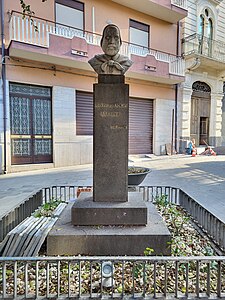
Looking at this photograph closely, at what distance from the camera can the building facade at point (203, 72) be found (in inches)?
518

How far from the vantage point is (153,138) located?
1252cm

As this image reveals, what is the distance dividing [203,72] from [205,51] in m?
1.14

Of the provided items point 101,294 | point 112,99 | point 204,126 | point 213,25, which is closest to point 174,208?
point 112,99

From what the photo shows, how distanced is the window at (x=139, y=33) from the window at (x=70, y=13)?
8.76 ft

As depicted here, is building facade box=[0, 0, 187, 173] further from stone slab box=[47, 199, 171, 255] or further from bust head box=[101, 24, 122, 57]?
stone slab box=[47, 199, 171, 255]

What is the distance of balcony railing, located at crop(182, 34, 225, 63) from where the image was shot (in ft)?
42.7

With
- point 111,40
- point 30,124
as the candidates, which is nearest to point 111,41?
point 111,40

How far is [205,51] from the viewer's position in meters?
13.8

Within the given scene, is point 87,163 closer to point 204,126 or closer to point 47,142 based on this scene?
point 47,142

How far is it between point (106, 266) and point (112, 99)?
1895mm

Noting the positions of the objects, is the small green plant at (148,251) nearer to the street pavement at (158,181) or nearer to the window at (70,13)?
the street pavement at (158,181)

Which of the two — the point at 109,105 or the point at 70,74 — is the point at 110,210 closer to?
the point at 109,105

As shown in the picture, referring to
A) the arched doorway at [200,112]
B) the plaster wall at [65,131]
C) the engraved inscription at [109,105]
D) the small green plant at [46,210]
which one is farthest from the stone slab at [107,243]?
the arched doorway at [200,112]

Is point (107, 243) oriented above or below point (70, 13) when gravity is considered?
below
